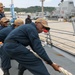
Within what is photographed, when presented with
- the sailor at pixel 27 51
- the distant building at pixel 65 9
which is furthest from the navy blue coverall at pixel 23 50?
the distant building at pixel 65 9

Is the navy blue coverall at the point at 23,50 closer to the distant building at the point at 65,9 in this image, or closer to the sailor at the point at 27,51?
the sailor at the point at 27,51

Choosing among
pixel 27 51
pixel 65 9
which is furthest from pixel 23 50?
pixel 65 9

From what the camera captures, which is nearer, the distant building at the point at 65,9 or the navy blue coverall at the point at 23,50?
the navy blue coverall at the point at 23,50

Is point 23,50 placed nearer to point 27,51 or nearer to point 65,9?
point 27,51

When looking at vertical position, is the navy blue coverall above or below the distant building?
above

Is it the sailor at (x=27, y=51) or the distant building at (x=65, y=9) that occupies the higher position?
the sailor at (x=27, y=51)

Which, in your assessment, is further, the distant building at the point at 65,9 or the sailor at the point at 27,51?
the distant building at the point at 65,9

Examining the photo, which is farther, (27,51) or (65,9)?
(65,9)

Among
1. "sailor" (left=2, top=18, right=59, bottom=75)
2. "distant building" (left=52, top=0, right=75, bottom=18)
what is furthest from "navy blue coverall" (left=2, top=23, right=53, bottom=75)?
"distant building" (left=52, top=0, right=75, bottom=18)

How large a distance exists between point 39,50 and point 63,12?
213 feet

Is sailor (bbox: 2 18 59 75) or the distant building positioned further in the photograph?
the distant building

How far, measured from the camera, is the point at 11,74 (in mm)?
7527

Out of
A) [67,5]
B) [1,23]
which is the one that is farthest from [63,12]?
[1,23]

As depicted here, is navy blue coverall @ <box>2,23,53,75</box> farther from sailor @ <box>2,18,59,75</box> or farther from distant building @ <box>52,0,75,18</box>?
distant building @ <box>52,0,75,18</box>
